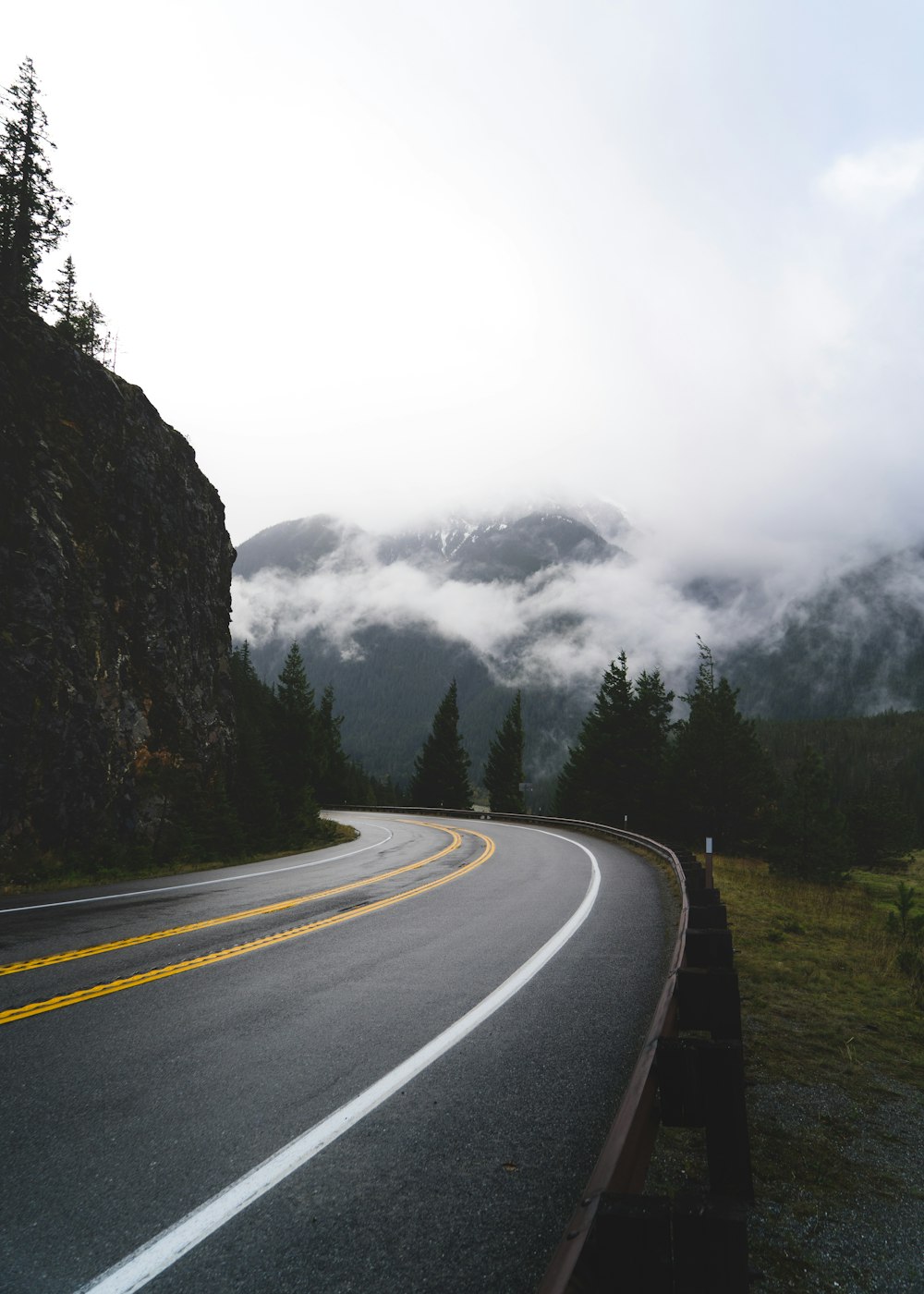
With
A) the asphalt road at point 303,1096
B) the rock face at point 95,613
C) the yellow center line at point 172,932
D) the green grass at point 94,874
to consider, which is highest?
the rock face at point 95,613

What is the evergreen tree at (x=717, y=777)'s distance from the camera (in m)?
40.4

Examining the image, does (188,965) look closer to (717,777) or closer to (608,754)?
(717,777)

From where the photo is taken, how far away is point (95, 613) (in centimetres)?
1939

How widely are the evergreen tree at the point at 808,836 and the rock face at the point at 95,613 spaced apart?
29736 mm

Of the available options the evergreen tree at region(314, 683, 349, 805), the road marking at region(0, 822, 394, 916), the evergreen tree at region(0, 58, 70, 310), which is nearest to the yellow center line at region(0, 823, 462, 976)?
the road marking at region(0, 822, 394, 916)

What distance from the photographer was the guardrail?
1.72 m

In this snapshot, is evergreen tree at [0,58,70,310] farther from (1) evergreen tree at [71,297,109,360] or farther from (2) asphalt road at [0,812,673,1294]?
(2) asphalt road at [0,812,673,1294]

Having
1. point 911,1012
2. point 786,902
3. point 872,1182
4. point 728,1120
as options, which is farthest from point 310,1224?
point 786,902

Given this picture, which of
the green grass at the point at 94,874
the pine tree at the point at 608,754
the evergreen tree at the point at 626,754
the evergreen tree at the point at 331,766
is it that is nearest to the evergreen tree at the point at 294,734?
the evergreen tree at the point at 331,766

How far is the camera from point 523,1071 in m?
4.82

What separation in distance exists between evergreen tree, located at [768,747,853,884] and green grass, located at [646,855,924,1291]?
2893cm

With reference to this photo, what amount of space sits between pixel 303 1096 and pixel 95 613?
60.5 ft

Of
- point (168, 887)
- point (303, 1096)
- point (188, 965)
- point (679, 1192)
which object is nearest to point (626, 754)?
point (168, 887)

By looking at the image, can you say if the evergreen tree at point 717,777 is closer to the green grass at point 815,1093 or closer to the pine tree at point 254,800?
the pine tree at point 254,800
